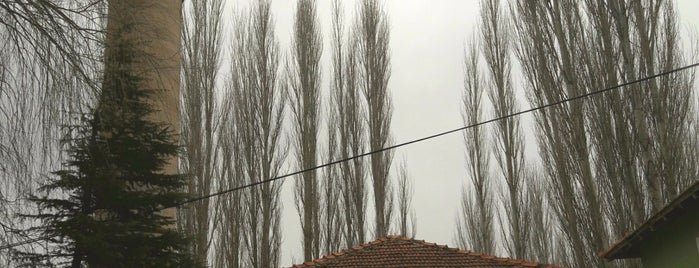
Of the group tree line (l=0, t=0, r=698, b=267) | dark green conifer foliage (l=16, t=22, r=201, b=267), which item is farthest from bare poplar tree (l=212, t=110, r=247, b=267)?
dark green conifer foliage (l=16, t=22, r=201, b=267)

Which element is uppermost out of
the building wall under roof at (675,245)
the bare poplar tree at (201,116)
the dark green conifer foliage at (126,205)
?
the bare poplar tree at (201,116)

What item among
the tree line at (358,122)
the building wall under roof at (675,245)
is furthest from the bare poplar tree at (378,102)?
the building wall under roof at (675,245)

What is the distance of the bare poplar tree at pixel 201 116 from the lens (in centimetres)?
1723

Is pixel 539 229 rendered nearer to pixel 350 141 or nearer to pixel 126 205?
pixel 350 141

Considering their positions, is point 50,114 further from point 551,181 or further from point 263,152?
point 263,152

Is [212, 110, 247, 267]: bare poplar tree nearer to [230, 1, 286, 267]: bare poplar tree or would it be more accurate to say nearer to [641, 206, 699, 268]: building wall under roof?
[230, 1, 286, 267]: bare poplar tree

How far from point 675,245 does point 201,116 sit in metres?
12.8

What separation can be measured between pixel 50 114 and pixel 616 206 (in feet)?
37.2

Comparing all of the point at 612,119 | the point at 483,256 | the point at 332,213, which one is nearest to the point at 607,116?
the point at 612,119

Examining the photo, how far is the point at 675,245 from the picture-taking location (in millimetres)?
8781

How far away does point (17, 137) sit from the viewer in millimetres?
3438

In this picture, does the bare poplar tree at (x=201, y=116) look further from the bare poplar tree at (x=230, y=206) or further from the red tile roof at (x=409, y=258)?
the red tile roof at (x=409, y=258)

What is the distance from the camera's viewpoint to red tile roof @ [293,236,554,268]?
11889mm

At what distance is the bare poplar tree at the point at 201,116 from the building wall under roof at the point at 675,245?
35.7ft
